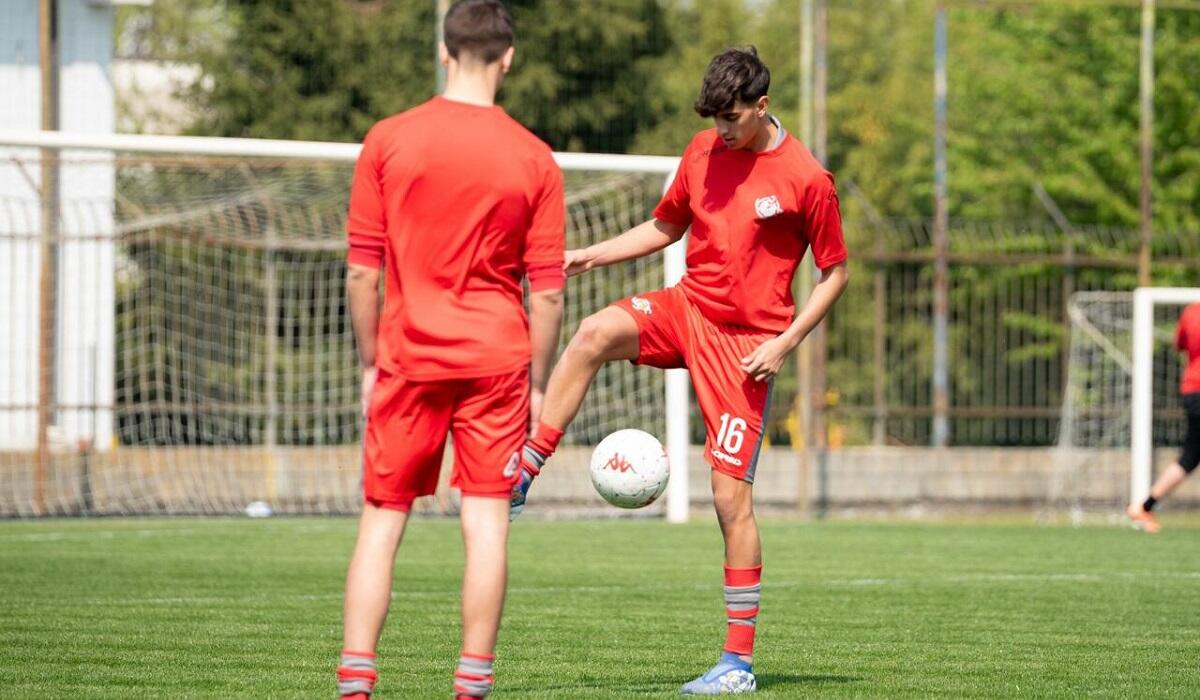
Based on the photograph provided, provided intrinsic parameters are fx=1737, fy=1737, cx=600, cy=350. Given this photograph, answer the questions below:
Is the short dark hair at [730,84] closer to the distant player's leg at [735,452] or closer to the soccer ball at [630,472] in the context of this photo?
the distant player's leg at [735,452]

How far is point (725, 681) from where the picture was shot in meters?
6.13

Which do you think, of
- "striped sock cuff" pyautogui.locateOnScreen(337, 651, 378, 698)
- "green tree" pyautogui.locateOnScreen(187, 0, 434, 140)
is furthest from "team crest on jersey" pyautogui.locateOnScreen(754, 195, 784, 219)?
"green tree" pyautogui.locateOnScreen(187, 0, 434, 140)

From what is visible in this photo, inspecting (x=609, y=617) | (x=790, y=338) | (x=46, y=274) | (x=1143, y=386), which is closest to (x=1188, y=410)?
(x=1143, y=386)

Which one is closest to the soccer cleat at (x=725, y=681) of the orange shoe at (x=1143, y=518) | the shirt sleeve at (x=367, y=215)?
the shirt sleeve at (x=367, y=215)

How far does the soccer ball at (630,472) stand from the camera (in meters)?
6.81

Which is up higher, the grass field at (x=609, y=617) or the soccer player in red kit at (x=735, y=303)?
the soccer player in red kit at (x=735, y=303)

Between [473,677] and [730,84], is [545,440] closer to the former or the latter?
[730,84]

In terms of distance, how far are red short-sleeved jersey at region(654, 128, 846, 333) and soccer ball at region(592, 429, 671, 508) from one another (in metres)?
0.62

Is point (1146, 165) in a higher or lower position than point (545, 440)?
higher

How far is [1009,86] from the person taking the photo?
111 feet

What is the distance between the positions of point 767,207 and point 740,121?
0.37 meters

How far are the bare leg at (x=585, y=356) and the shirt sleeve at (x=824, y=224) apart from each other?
780 mm

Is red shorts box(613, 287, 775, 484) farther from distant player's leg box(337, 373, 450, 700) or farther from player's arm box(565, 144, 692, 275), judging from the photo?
distant player's leg box(337, 373, 450, 700)

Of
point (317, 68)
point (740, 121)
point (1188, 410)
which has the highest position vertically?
point (317, 68)
